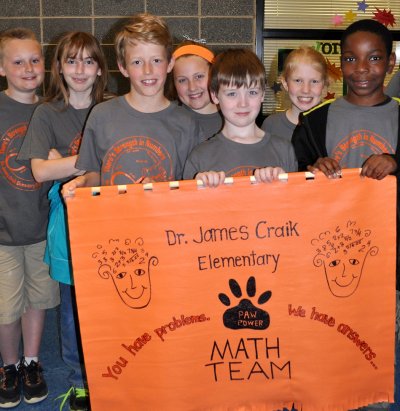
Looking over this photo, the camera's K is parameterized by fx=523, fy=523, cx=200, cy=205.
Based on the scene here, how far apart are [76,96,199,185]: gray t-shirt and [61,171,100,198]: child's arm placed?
0.03 m

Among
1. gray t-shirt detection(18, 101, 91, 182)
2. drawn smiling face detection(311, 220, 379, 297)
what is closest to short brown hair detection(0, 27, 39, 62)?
gray t-shirt detection(18, 101, 91, 182)

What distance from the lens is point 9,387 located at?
8.11 ft

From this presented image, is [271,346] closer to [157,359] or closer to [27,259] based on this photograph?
[157,359]

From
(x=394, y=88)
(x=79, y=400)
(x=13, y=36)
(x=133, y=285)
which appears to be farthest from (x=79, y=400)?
(x=394, y=88)

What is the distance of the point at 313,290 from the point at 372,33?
102cm

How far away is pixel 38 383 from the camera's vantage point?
250 centimetres

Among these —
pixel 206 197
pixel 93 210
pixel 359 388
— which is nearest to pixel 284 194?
pixel 206 197

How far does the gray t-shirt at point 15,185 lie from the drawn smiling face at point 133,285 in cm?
82

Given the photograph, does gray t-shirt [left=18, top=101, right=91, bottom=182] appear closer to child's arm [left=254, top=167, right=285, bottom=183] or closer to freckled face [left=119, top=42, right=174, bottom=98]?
freckled face [left=119, top=42, right=174, bottom=98]

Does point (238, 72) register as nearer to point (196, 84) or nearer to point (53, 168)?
point (196, 84)

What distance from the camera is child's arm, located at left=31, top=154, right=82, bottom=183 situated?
2.19 meters

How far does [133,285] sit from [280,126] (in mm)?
1179

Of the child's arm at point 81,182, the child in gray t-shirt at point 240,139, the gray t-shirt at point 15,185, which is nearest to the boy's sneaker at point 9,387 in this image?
the gray t-shirt at point 15,185

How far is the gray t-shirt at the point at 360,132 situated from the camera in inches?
77.2
